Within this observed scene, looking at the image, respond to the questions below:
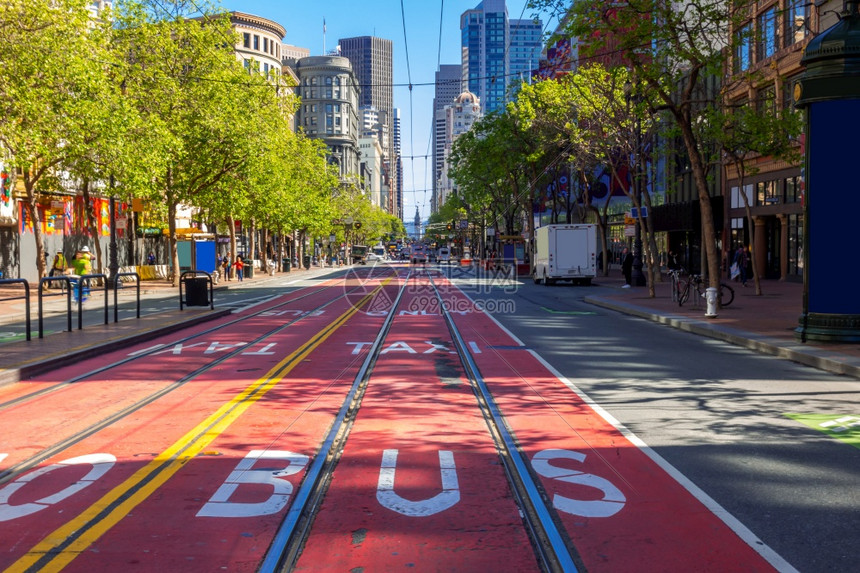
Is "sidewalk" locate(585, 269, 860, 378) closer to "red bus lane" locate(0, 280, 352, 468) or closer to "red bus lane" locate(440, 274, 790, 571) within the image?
"red bus lane" locate(440, 274, 790, 571)

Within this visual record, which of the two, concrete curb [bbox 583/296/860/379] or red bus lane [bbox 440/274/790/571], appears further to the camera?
concrete curb [bbox 583/296/860/379]

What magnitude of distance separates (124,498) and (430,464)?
240 cm

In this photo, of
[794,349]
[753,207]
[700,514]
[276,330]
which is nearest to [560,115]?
[753,207]

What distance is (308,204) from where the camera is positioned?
74812 mm

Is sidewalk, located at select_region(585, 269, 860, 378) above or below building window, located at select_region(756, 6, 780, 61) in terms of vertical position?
below

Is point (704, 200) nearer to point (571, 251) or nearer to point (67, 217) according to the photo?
point (571, 251)

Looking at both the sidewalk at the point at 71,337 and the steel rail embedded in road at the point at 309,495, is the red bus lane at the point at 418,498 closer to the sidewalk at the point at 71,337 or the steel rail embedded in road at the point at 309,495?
the steel rail embedded in road at the point at 309,495

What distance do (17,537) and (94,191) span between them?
47439mm

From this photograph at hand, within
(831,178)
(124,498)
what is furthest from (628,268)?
(124,498)

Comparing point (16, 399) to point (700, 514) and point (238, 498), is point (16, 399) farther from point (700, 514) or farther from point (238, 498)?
point (700, 514)

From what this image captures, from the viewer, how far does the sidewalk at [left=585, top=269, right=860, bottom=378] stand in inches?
540

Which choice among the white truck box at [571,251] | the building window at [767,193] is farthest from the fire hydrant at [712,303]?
the white truck box at [571,251]

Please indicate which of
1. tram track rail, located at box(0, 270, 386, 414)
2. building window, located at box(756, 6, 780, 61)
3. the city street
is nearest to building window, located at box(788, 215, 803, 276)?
building window, located at box(756, 6, 780, 61)

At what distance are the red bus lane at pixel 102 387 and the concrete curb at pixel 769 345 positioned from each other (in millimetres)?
8671
